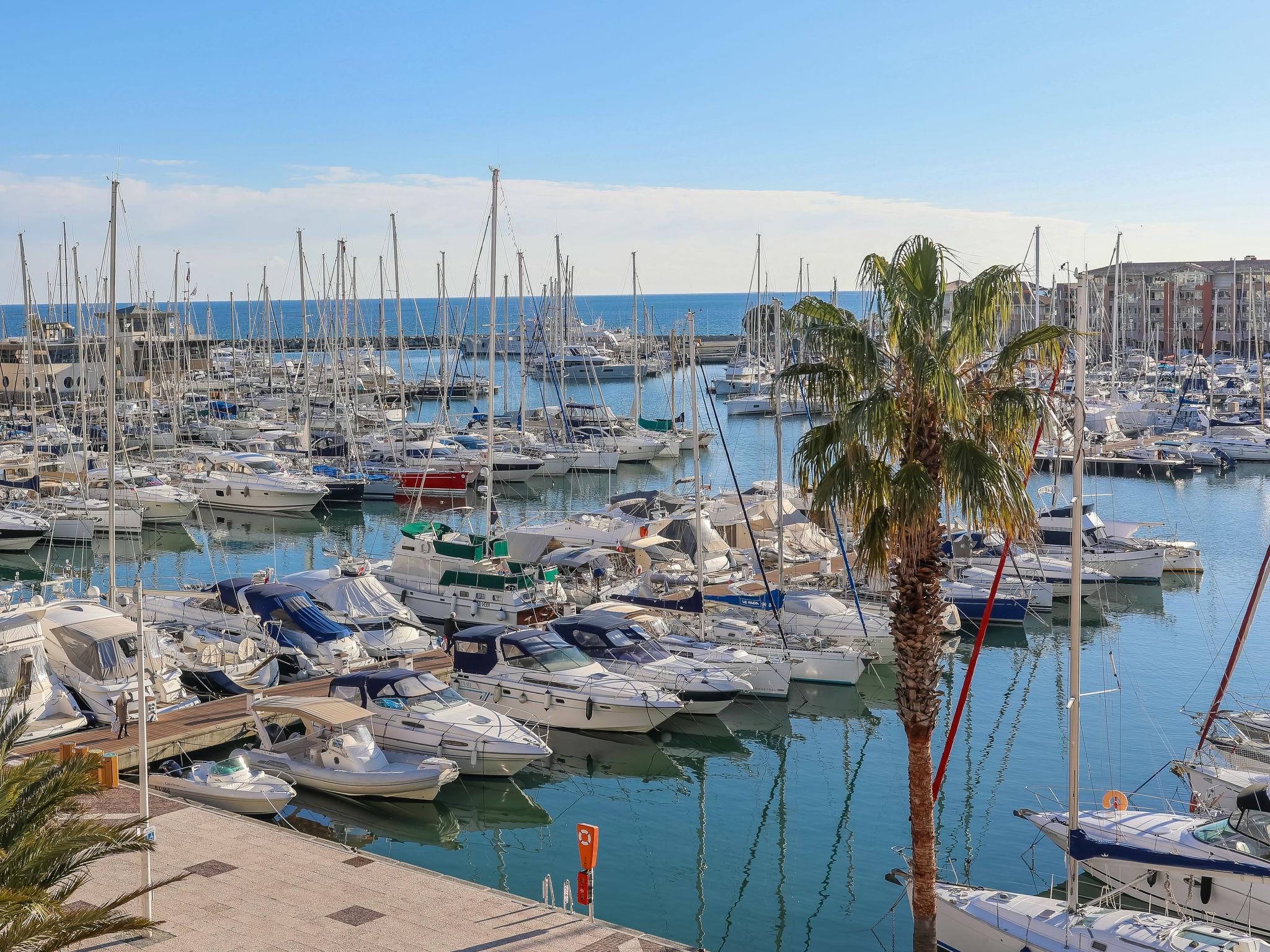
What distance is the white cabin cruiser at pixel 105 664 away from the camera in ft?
91.1

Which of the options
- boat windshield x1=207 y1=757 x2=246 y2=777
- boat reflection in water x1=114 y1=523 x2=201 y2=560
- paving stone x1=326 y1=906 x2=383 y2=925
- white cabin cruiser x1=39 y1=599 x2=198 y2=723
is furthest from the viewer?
boat reflection in water x1=114 y1=523 x2=201 y2=560

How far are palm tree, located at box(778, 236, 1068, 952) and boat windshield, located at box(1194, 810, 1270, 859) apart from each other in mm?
6253

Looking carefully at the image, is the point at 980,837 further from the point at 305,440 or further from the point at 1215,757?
the point at 305,440

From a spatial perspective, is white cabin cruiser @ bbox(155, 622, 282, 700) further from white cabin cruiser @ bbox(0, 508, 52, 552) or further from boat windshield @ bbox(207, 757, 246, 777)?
white cabin cruiser @ bbox(0, 508, 52, 552)

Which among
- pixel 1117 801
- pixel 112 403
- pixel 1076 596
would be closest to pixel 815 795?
pixel 1117 801

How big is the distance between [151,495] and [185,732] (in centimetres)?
3527

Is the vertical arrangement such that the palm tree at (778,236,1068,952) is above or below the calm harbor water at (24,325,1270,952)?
above

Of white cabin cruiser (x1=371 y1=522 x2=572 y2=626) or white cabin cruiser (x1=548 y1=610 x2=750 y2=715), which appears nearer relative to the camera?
white cabin cruiser (x1=548 y1=610 x2=750 y2=715)

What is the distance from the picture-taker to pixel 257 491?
202 ft

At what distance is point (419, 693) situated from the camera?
27.1 meters

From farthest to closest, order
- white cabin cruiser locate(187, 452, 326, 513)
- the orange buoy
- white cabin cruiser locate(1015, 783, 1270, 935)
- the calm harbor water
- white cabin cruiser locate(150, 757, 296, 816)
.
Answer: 1. white cabin cruiser locate(187, 452, 326, 513)
2. white cabin cruiser locate(150, 757, 296, 816)
3. the calm harbor water
4. the orange buoy
5. white cabin cruiser locate(1015, 783, 1270, 935)

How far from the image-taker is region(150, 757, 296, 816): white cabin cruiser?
2334cm

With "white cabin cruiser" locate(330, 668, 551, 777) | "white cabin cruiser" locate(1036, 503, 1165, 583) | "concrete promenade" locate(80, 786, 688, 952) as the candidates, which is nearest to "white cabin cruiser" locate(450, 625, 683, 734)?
"white cabin cruiser" locate(330, 668, 551, 777)

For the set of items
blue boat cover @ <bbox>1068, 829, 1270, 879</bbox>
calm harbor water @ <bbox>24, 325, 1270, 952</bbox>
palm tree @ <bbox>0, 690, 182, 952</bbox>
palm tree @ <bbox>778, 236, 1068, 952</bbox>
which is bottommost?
calm harbor water @ <bbox>24, 325, 1270, 952</bbox>
